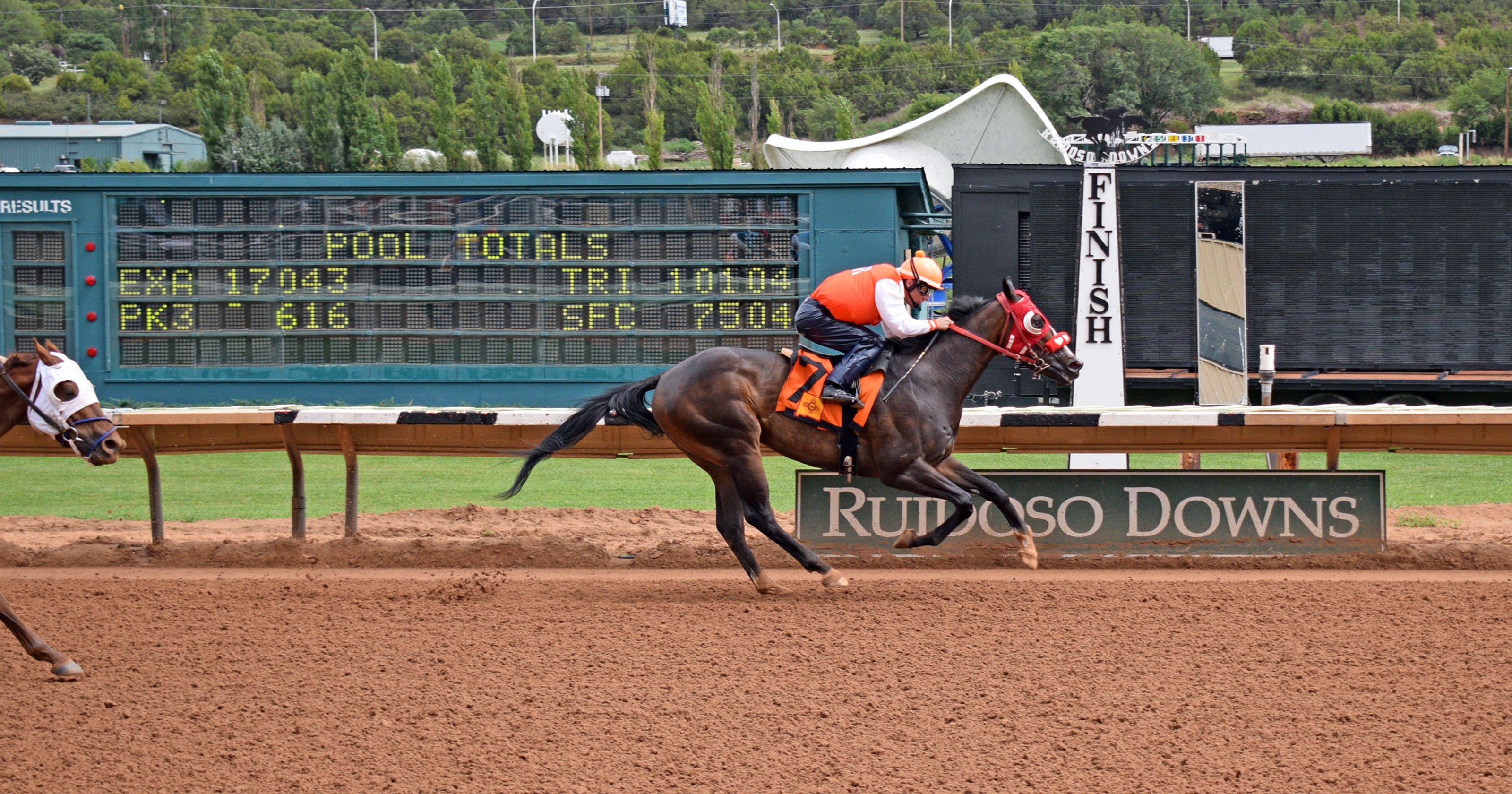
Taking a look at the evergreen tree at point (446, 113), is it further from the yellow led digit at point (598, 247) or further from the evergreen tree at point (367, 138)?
the yellow led digit at point (598, 247)

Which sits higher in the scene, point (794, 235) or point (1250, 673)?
point (794, 235)

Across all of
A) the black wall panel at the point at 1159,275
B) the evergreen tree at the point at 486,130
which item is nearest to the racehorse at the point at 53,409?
the black wall panel at the point at 1159,275

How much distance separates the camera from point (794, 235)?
48.3 ft

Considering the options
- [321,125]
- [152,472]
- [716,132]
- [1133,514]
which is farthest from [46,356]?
[321,125]

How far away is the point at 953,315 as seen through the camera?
7762 mm

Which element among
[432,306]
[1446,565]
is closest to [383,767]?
[1446,565]

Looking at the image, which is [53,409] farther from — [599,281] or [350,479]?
[599,281]

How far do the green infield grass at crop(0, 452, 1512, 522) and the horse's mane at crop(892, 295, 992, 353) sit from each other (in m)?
2.86

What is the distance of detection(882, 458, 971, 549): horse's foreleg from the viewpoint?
23.5 ft

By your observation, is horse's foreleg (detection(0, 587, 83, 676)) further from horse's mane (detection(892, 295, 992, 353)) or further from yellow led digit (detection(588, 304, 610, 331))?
yellow led digit (detection(588, 304, 610, 331))

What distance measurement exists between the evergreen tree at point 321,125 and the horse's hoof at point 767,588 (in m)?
38.8

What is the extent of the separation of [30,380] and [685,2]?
12121 cm

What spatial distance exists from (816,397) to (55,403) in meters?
3.61

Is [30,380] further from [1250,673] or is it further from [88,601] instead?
[1250,673]
